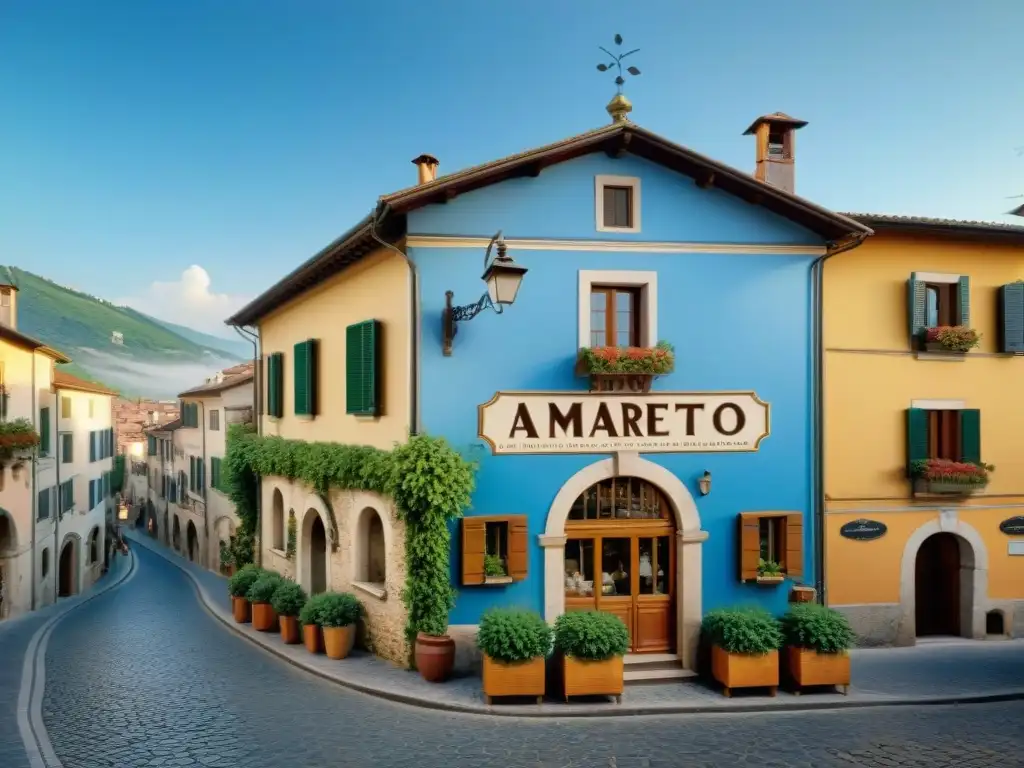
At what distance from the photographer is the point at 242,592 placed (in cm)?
1855

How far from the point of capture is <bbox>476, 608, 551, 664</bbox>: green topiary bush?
11023mm

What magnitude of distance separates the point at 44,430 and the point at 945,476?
96.1ft

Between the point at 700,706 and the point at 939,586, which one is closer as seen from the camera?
the point at 700,706

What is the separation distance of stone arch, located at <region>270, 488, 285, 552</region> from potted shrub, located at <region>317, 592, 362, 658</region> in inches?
248

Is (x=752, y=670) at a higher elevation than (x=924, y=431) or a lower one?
lower

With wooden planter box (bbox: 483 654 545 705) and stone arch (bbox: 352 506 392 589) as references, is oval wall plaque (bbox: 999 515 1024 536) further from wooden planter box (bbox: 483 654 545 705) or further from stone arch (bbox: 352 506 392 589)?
stone arch (bbox: 352 506 392 589)

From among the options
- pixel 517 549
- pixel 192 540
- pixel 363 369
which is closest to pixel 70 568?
pixel 192 540

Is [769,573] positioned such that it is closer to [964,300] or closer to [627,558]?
[627,558]

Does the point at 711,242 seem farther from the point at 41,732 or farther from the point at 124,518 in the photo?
the point at 124,518

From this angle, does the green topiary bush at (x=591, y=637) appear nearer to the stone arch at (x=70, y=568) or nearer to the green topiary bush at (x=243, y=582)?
the green topiary bush at (x=243, y=582)

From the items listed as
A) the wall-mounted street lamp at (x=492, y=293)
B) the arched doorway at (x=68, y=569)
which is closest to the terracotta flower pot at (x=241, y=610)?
the wall-mounted street lamp at (x=492, y=293)

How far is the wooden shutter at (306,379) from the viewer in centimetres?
1734

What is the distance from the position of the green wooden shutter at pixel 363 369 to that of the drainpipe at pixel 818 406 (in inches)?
281

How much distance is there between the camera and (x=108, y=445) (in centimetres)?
4772
